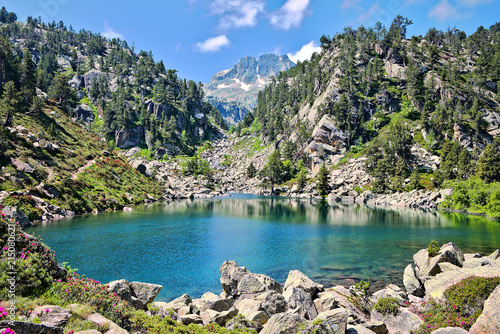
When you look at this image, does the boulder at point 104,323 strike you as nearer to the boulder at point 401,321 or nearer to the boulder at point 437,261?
the boulder at point 401,321

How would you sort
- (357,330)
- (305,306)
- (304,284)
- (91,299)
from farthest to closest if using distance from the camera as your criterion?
(304,284) < (305,306) < (357,330) < (91,299)

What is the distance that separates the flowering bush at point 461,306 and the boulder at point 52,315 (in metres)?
21.5

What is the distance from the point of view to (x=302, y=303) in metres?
23.1

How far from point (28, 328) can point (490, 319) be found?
2356 cm

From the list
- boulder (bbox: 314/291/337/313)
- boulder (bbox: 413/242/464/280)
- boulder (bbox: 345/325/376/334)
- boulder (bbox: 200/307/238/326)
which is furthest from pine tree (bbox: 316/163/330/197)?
boulder (bbox: 200/307/238/326)

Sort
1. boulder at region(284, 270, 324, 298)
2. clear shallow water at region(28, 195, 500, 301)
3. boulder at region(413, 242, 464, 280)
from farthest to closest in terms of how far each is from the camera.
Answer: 1. clear shallow water at region(28, 195, 500, 301)
2. boulder at region(413, 242, 464, 280)
3. boulder at region(284, 270, 324, 298)

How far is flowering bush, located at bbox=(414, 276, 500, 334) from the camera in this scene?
61.5 ft

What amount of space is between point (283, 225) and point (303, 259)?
32.4 meters

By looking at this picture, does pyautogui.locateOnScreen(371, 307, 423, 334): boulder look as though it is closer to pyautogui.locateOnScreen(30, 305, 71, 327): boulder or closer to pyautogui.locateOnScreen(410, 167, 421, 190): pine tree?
pyautogui.locateOnScreen(30, 305, 71, 327): boulder

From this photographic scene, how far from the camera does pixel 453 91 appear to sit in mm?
190625

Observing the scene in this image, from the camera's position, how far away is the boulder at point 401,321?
20.5 meters

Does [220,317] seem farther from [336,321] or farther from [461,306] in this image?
[461,306]

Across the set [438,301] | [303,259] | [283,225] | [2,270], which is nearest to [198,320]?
[2,270]

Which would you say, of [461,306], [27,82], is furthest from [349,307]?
[27,82]
